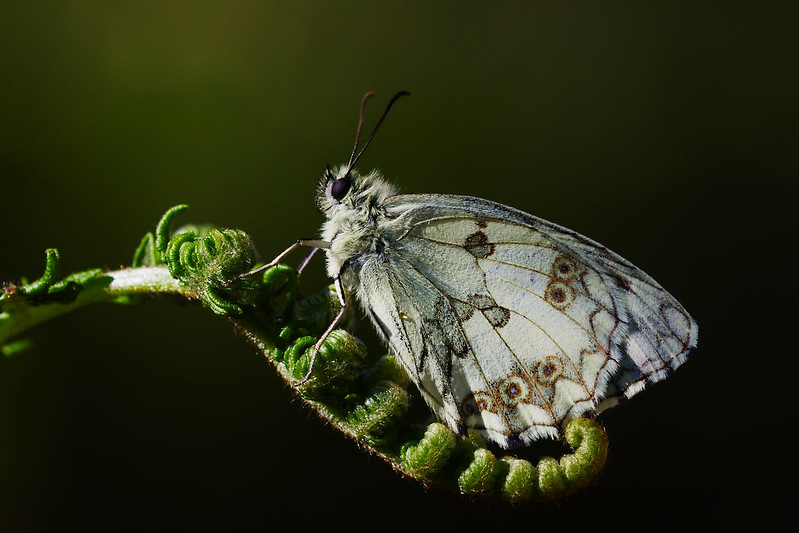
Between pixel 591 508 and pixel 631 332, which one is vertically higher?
pixel 631 332

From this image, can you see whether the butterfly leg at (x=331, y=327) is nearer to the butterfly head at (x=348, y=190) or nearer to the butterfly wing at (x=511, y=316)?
the butterfly wing at (x=511, y=316)

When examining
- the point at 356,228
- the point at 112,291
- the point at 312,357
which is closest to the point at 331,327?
the point at 312,357

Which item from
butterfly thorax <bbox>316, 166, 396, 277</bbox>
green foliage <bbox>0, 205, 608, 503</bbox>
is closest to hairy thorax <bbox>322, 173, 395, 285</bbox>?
butterfly thorax <bbox>316, 166, 396, 277</bbox>

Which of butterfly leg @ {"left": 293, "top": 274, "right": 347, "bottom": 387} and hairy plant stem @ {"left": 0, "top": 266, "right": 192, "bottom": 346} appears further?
hairy plant stem @ {"left": 0, "top": 266, "right": 192, "bottom": 346}

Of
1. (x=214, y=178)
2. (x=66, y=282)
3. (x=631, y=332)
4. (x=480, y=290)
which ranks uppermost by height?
(x=214, y=178)

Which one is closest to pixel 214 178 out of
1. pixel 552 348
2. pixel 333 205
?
pixel 333 205

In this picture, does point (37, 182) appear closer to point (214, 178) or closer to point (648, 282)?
point (214, 178)

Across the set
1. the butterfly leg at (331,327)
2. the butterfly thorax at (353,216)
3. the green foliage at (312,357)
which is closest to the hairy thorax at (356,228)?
the butterfly thorax at (353,216)

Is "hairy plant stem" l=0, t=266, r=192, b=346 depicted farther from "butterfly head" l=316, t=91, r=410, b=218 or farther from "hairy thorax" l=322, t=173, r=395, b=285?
"butterfly head" l=316, t=91, r=410, b=218
